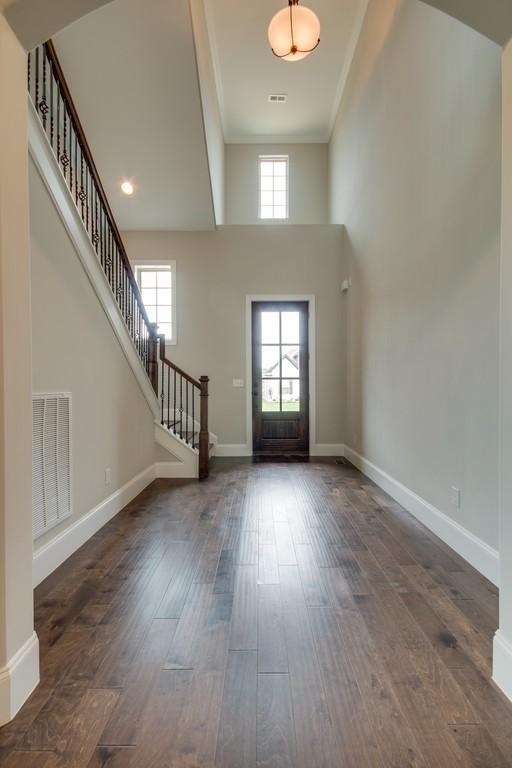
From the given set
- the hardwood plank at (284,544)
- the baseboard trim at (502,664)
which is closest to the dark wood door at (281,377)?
the hardwood plank at (284,544)

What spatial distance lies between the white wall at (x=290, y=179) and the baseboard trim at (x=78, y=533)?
5463 millimetres

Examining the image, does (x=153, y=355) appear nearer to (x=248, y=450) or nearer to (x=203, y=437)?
(x=203, y=437)

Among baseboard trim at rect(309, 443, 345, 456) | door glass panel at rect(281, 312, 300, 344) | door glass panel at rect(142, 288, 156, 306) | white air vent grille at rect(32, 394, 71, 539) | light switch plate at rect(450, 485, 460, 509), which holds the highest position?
door glass panel at rect(142, 288, 156, 306)

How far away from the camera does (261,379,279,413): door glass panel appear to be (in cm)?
641

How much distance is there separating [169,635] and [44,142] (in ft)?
8.34

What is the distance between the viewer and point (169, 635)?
1.84 m

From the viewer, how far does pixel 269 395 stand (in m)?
6.43

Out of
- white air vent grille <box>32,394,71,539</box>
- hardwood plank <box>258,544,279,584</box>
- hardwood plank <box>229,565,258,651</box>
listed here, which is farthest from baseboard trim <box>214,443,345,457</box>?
hardwood plank <box>229,565,258,651</box>

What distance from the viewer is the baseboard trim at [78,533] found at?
2.37 metres

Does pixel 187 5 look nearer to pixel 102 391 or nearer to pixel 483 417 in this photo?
pixel 102 391

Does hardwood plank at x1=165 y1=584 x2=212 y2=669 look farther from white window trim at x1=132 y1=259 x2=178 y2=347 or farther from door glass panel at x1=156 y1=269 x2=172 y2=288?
door glass panel at x1=156 y1=269 x2=172 y2=288

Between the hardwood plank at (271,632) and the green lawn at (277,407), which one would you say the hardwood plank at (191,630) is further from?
the green lawn at (277,407)

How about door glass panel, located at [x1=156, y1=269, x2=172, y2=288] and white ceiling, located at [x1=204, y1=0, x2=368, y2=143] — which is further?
door glass panel, located at [x1=156, y1=269, x2=172, y2=288]

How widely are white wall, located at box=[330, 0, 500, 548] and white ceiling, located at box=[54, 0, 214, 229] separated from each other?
204cm
